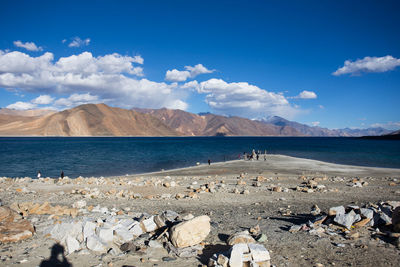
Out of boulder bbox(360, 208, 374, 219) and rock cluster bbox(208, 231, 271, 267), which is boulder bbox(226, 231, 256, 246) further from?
boulder bbox(360, 208, 374, 219)

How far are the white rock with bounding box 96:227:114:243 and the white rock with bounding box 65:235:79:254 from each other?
25.4 inches

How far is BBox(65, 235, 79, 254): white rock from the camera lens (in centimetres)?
715

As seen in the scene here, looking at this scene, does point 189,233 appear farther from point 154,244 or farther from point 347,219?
point 347,219

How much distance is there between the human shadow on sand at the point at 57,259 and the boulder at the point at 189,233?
2.85 metres

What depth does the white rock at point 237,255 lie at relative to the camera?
5973mm

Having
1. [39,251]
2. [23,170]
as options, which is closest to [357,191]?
[39,251]

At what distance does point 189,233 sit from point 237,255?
1824 millimetres

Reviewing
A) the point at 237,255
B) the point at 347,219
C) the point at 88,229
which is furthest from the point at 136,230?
the point at 347,219

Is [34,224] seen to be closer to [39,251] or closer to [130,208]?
[39,251]

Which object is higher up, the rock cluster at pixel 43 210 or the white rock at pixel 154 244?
the rock cluster at pixel 43 210

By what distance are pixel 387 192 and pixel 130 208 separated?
52.1 ft

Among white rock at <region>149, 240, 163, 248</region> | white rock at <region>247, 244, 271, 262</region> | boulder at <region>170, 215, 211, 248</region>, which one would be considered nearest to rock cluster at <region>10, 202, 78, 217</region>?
white rock at <region>149, 240, 163, 248</region>

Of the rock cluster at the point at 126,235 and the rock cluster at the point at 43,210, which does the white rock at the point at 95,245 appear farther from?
the rock cluster at the point at 43,210

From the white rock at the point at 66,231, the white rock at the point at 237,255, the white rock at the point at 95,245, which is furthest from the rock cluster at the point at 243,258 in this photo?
the white rock at the point at 66,231
